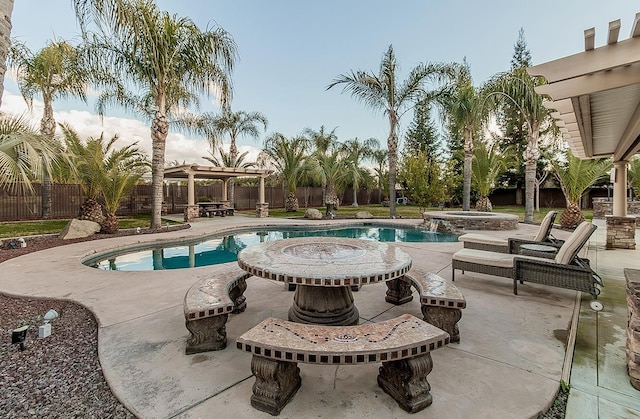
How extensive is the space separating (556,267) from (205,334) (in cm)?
434

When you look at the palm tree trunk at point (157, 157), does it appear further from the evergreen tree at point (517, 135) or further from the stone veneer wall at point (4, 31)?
the evergreen tree at point (517, 135)

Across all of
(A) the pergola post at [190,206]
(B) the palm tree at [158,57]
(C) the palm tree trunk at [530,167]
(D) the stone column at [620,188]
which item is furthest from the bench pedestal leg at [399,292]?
(A) the pergola post at [190,206]

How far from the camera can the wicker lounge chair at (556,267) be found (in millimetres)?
3684

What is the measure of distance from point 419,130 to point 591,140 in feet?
94.1

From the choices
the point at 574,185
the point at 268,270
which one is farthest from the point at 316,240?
the point at 574,185

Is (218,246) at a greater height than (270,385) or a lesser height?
lesser

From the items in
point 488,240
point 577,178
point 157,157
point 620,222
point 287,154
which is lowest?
point 488,240

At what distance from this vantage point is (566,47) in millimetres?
11344

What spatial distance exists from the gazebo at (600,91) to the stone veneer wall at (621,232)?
12cm

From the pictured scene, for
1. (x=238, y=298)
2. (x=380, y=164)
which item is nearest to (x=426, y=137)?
(x=380, y=164)

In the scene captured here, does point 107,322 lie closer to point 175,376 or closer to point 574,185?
point 175,376

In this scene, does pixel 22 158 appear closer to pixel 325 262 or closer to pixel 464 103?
pixel 325 262

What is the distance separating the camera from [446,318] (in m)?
2.83

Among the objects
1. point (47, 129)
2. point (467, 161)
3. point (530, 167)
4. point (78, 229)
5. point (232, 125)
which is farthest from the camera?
point (232, 125)
